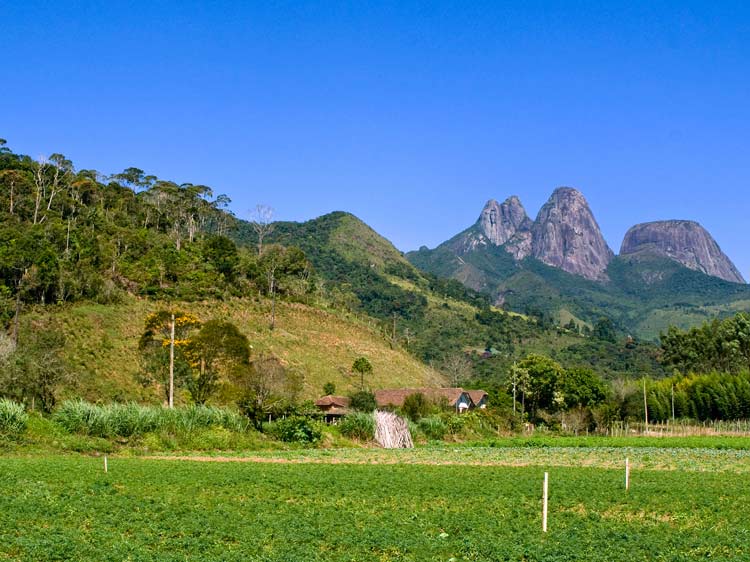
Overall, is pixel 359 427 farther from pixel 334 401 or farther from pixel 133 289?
pixel 133 289

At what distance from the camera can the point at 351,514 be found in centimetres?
1827

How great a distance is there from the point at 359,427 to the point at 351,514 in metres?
35.3

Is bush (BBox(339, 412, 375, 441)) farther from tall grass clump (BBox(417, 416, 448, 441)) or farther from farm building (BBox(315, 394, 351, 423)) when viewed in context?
farm building (BBox(315, 394, 351, 423))

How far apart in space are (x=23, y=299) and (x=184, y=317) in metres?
20.7

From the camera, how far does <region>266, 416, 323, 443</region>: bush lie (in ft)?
155

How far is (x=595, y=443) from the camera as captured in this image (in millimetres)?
60500

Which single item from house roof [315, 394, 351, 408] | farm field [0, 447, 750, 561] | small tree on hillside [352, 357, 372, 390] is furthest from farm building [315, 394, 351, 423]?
farm field [0, 447, 750, 561]

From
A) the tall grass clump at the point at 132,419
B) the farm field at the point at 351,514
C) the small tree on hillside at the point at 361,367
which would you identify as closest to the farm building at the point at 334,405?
the small tree on hillside at the point at 361,367

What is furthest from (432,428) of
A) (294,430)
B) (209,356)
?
(209,356)

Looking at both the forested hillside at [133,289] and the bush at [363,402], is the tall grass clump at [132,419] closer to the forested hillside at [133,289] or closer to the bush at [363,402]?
the forested hillside at [133,289]

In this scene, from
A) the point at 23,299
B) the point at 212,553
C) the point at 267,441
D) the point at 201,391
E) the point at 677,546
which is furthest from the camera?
the point at 23,299

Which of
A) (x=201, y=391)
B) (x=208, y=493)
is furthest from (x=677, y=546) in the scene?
(x=201, y=391)

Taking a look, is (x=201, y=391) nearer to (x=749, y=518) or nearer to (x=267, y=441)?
(x=267, y=441)

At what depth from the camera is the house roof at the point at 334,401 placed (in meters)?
79.9
